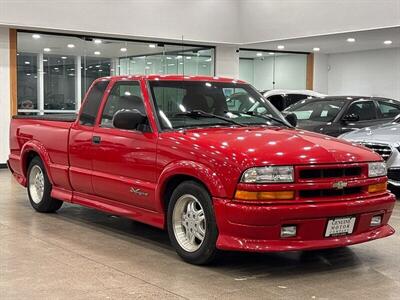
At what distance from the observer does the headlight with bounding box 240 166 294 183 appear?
5.09 m

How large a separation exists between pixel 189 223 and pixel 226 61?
1325cm

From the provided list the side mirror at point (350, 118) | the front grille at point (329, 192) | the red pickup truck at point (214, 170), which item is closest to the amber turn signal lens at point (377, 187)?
the red pickup truck at point (214, 170)

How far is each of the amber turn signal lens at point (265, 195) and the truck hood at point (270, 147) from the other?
24 cm

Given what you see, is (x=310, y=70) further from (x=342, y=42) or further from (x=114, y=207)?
(x=114, y=207)

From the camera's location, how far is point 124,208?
659 cm

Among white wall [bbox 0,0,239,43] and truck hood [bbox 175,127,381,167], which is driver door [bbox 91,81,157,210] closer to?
truck hood [bbox 175,127,381,167]

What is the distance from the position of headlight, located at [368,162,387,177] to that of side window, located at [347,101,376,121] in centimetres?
650

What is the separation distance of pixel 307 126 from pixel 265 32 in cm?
554

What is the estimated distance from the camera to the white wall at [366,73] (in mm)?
19969

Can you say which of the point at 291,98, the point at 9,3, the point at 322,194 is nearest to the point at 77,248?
the point at 322,194

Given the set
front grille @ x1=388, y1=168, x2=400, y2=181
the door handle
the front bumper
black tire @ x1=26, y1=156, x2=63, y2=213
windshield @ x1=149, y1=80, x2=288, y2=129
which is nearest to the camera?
the front bumper

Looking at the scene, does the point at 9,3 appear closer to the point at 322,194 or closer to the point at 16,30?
the point at 16,30

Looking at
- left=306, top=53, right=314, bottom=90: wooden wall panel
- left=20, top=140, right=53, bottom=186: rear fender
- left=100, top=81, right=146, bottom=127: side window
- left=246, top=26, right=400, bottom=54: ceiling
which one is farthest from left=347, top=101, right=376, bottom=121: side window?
left=306, top=53, right=314, bottom=90: wooden wall panel

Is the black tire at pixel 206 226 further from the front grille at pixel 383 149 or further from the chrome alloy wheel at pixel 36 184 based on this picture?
the front grille at pixel 383 149
